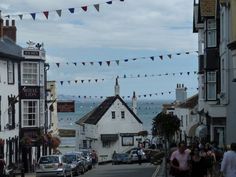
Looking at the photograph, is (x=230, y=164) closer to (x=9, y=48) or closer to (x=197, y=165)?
(x=197, y=165)

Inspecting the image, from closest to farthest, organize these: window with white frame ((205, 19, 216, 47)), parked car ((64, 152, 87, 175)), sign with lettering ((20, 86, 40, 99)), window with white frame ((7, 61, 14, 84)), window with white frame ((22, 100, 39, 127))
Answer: parked car ((64, 152, 87, 175)) < window with white frame ((205, 19, 216, 47)) < window with white frame ((7, 61, 14, 84)) < sign with lettering ((20, 86, 40, 99)) < window with white frame ((22, 100, 39, 127))

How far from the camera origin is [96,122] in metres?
84.3

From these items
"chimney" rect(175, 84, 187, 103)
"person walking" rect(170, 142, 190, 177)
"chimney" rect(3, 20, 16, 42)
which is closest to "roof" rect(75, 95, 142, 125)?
"chimney" rect(175, 84, 187, 103)

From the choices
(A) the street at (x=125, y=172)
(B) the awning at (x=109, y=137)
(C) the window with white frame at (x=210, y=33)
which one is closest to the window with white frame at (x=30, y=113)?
(A) the street at (x=125, y=172)

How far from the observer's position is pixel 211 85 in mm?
43281

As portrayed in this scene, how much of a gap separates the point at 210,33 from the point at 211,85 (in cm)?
328

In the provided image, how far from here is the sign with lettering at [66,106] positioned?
63562 mm

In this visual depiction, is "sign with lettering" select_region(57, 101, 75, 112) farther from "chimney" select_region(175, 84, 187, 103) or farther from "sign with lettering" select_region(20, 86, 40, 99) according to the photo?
"chimney" select_region(175, 84, 187, 103)

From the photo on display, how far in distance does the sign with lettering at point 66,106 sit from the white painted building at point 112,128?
18845 millimetres

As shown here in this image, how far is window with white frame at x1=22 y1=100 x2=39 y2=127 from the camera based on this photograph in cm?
5525

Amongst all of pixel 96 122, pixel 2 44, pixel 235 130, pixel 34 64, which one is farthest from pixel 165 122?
pixel 96 122

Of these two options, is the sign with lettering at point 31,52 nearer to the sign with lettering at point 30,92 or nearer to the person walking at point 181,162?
the sign with lettering at point 30,92

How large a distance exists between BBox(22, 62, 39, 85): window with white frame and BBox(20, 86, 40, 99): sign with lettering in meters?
0.42

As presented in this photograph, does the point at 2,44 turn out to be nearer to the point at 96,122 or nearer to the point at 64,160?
the point at 64,160
